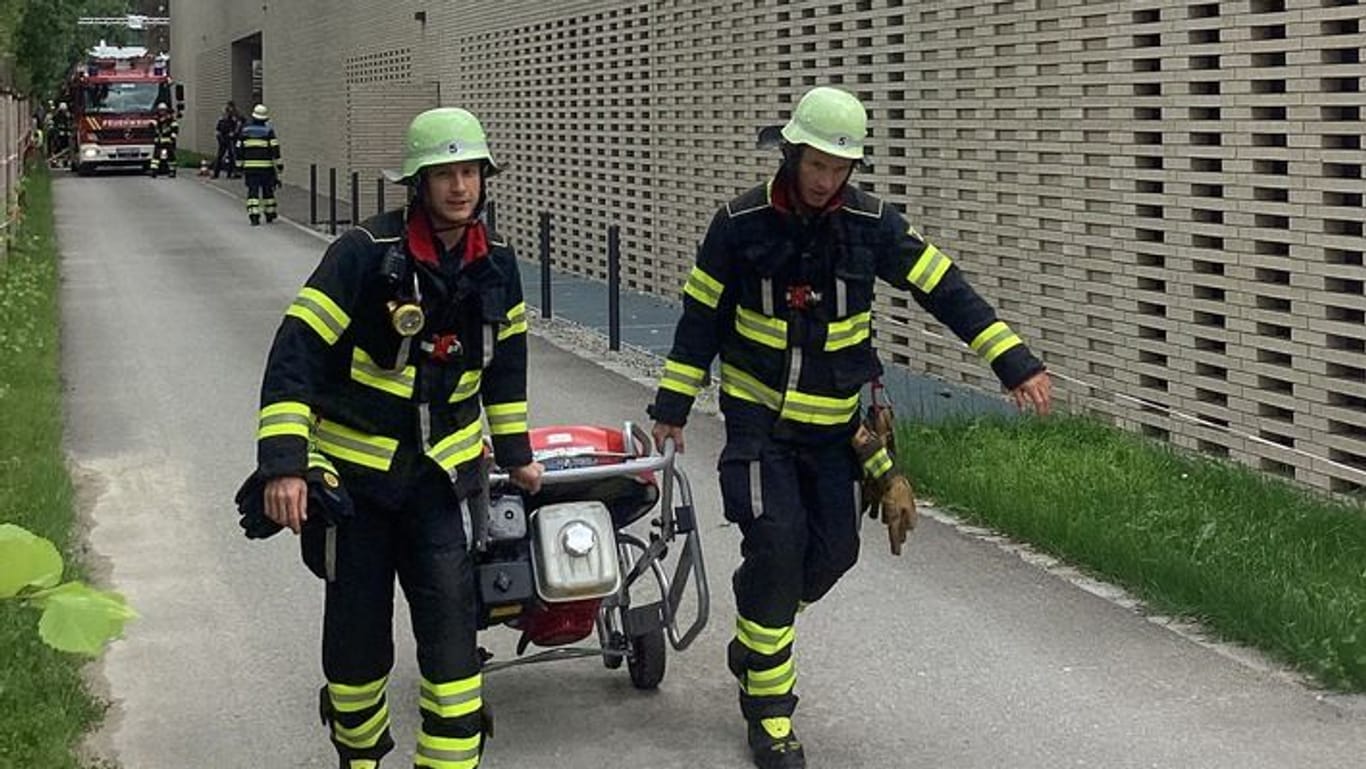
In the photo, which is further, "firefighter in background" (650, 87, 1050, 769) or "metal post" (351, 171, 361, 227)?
"metal post" (351, 171, 361, 227)

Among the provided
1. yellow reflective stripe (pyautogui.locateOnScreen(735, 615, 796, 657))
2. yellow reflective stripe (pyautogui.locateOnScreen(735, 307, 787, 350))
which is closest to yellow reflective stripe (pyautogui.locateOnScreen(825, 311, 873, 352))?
yellow reflective stripe (pyautogui.locateOnScreen(735, 307, 787, 350))

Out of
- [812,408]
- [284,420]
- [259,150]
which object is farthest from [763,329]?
[259,150]

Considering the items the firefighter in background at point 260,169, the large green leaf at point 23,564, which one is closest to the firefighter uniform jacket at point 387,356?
the large green leaf at point 23,564

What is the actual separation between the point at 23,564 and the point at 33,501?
23.0ft

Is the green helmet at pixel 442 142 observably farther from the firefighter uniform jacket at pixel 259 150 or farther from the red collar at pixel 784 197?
the firefighter uniform jacket at pixel 259 150

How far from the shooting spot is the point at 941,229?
41.9 ft

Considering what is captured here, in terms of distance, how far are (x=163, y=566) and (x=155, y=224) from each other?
2375 centimetres

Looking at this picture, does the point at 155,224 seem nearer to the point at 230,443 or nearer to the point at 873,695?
the point at 230,443

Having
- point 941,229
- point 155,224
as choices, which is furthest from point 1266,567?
point 155,224

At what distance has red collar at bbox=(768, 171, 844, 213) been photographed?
17.3 feet

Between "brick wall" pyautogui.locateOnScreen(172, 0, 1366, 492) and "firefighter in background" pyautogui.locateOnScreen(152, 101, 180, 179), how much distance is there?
3296cm

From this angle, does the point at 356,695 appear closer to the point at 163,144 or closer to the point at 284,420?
the point at 284,420

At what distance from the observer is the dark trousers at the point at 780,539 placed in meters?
5.34

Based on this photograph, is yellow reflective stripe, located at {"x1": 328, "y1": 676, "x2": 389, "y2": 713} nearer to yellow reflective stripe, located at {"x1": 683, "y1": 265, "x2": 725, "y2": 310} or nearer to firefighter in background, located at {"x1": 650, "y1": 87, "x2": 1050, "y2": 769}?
firefighter in background, located at {"x1": 650, "y1": 87, "x2": 1050, "y2": 769}
